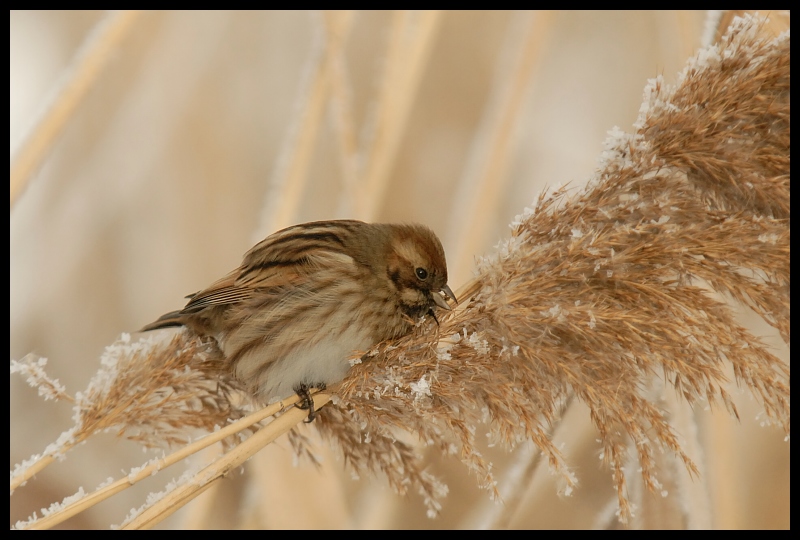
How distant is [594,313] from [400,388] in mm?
409

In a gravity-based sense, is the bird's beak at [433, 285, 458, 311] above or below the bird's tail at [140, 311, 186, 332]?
above

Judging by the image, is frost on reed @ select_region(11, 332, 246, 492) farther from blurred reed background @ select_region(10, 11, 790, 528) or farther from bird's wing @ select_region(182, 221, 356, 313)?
blurred reed background @ select_region(10, 11, 790, 528)

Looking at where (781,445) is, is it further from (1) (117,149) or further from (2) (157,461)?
(1) (117,149)

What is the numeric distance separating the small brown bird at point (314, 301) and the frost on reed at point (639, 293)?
25 centimetres

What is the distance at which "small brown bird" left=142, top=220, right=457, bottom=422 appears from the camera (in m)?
1.64

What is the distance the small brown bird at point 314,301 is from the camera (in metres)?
1.64

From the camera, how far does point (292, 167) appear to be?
2086 millimetres

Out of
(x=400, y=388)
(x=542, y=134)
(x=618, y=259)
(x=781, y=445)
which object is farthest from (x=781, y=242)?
(x=542, y=134)

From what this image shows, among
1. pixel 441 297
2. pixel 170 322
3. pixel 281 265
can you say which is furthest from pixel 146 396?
pixel 441 297

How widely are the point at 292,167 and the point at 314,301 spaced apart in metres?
0.55

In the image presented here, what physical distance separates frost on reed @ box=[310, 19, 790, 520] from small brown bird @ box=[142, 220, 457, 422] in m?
0.25

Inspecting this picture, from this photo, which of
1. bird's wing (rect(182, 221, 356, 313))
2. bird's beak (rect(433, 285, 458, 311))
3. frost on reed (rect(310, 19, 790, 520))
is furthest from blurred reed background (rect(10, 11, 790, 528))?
frost on reed (rect(310, 19, 790, 520))

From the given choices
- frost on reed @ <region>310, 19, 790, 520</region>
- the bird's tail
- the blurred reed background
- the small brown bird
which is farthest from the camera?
the blurred reed background
